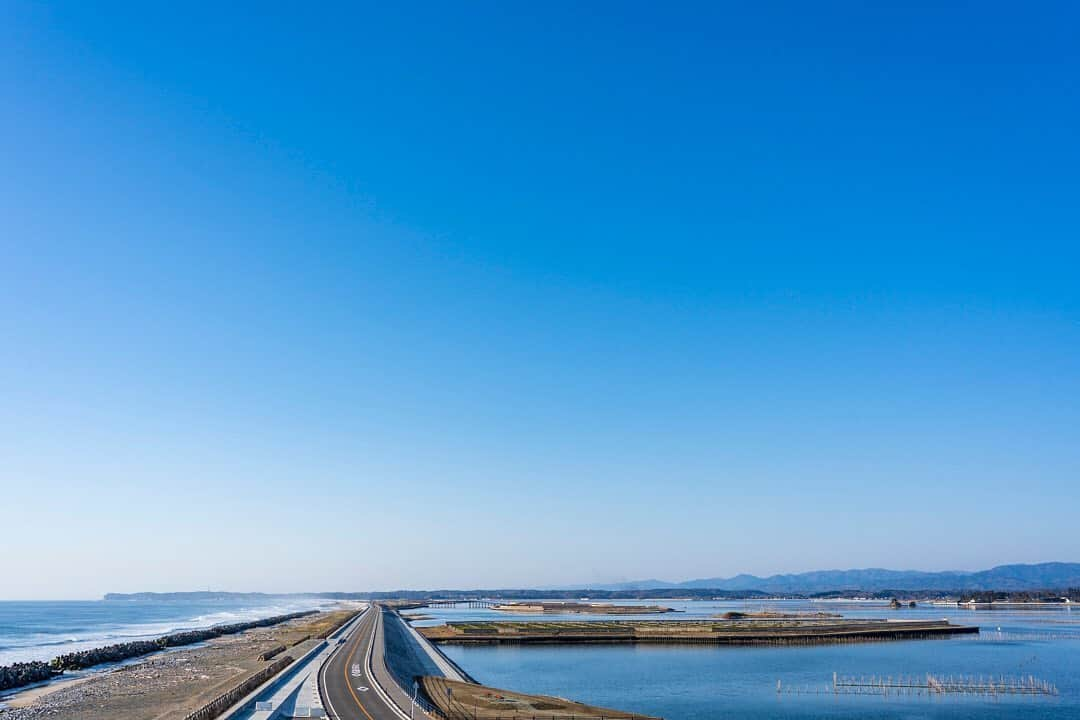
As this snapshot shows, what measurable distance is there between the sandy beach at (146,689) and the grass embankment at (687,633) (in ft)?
125


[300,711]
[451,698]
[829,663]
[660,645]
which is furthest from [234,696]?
[660,645]

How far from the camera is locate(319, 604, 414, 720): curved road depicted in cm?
4167

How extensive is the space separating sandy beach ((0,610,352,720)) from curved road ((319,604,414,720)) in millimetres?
6976

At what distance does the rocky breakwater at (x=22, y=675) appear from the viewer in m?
65.2

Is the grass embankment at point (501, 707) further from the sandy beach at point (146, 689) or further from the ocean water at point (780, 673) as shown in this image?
the sandy beach at point (146, 689)

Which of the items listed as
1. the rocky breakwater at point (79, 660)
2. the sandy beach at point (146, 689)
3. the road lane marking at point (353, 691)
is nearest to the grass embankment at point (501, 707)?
the road lane marking at point (353, 691)

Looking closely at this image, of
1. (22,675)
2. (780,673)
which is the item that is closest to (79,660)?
(22,675)

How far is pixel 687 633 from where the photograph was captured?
124m

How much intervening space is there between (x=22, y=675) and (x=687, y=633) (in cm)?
9321

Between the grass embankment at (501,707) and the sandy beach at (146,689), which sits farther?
the sandy beach at (146,689)

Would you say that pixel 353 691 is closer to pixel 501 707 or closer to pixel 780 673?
pixel 501 707

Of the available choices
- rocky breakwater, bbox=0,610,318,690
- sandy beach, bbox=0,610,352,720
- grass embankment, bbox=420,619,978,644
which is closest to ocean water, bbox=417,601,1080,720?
grass embankment, bbox=420,619,978,644

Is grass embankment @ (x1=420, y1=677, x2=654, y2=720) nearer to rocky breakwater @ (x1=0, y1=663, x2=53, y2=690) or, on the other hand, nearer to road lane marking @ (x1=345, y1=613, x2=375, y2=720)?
road lane marking @ (x1=345, y1=613, x2=375, y2=720)

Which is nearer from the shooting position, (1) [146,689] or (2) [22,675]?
(1) [146,689]
